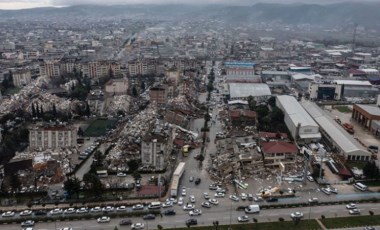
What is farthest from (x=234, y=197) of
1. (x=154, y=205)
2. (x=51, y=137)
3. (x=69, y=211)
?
(x=51, y=137)

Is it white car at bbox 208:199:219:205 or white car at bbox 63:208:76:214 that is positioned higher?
white car at bbox 208:199:219:205

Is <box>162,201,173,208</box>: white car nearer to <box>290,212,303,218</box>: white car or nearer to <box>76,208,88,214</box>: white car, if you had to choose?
<box>76,208,88,214</box>: white car

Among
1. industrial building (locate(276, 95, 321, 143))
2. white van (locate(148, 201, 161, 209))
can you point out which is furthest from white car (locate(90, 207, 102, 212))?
industrial building (locate(276, 95, 321, 143))

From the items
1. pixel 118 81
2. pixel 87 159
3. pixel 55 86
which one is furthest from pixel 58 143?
pixel 55 86

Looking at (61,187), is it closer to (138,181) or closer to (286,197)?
(138,181)

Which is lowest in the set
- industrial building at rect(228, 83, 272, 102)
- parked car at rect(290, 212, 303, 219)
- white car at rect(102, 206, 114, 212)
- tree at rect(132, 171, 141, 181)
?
white car at rect(102, 206, 114, 212)

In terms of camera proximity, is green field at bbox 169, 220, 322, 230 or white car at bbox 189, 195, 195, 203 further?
white car at bbox 189, 195, 195, 203

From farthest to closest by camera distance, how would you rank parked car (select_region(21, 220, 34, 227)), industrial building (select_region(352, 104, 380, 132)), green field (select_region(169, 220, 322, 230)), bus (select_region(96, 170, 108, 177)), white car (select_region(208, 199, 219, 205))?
industrial building (select_region(352, 104, 380, 132))
bus (select_region(96, 170, 108, 177))
white car (select_region(208, 199, 219, 205))
parked car (select_region(21, 220, 34, 227))
green field (select_region(169, 220, 322, 230))

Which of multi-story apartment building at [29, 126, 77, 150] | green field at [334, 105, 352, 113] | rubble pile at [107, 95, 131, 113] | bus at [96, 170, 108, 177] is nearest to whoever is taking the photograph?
bus at [96, 170, 108, 177]
